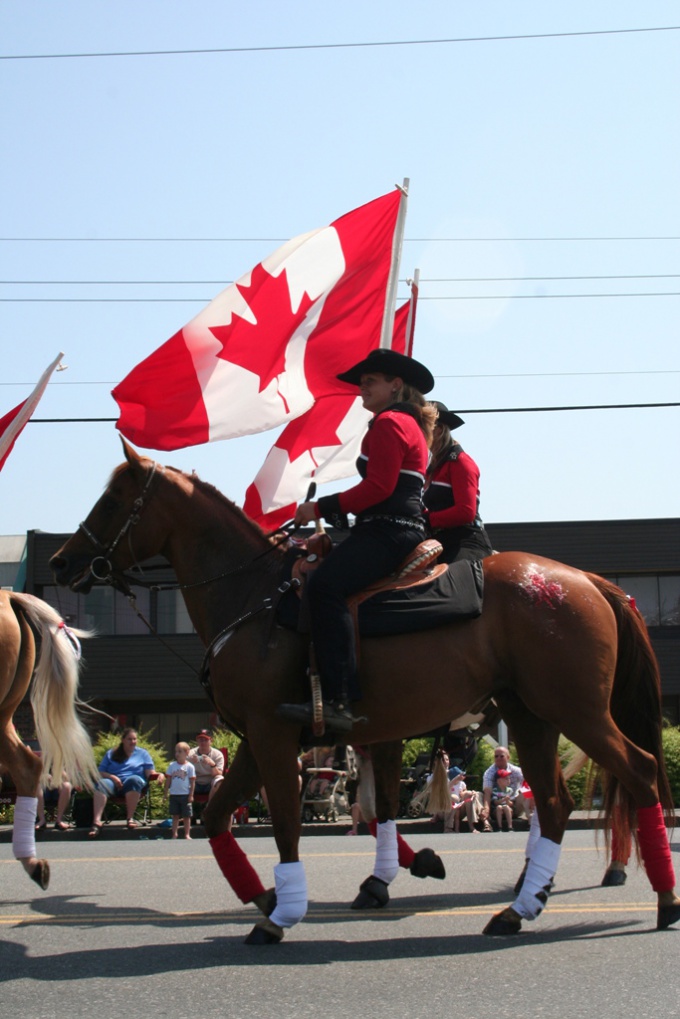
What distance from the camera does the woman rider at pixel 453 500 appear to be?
8023 millimetres

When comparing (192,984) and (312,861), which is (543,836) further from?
(312,861)

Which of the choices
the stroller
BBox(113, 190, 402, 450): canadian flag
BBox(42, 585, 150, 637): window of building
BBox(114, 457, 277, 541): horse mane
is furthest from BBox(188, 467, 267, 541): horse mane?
BBox(42, 585, 150, 637): window of building

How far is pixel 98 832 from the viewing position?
18156 millimetres

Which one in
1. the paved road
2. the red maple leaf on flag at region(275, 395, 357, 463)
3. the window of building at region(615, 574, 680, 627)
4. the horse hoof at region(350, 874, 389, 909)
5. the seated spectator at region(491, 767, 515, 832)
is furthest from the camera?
the window of building at region(615, 574, 680, 627)

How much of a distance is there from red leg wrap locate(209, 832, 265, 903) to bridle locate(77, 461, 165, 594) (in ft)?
5.15

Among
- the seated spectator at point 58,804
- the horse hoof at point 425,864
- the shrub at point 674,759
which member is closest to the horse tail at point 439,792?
the horse hoof at point 425,864

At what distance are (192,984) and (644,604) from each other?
35.1m

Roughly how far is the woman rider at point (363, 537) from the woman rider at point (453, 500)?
1109 millimetres

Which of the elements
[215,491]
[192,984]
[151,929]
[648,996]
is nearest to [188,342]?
[215,491]

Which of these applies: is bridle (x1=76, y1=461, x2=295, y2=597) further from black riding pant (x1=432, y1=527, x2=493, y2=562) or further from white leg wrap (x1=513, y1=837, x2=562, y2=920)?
white leg wrap (x1=513, y1=837, x2=562, y2=920)

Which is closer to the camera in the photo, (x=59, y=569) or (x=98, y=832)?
(x=59, y=569)

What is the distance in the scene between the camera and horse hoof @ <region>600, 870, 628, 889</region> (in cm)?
848

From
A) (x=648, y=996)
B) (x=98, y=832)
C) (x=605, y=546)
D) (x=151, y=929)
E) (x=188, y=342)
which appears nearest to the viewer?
(x=648, y=996)

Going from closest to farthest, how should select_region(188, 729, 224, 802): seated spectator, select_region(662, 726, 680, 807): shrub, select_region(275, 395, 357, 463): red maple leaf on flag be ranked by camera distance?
select_region(275, 395, 357, 463): red maple leaf on flag
select_region(188, 729, 224, 802): seated spectator
select_region(662, 726, 680, 807): shrub
